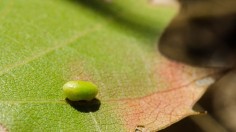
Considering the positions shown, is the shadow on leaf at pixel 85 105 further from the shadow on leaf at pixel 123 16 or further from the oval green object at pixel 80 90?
the shadow on leaf at pixel 123 16

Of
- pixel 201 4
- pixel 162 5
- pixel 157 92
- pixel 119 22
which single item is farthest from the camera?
pixel 201 4

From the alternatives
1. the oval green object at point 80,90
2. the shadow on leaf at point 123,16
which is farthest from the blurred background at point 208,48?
the oval green object at point 80,90

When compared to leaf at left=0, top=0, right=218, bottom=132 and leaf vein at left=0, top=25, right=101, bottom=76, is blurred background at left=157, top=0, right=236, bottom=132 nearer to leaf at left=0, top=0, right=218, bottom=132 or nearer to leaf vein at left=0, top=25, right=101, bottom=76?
leaf at left=0, top=0, right=218, bottom=132

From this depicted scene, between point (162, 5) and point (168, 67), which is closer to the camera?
point (168, 67)

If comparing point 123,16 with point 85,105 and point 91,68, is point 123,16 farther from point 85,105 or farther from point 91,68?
point 85,105

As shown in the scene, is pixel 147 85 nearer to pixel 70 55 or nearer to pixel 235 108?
pixel 70 55

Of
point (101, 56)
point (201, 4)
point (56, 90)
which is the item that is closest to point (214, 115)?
point (201, 4)

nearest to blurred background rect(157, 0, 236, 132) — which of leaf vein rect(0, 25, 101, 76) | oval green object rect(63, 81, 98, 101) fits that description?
leaf vein rect(0, 25, 101, 76)

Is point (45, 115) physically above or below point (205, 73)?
below
